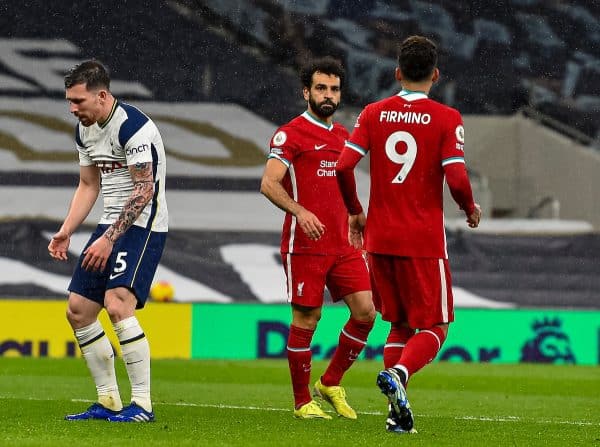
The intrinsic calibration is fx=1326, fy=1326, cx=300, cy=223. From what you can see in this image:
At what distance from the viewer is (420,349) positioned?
5.98 meters

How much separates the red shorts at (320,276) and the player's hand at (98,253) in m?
1.12

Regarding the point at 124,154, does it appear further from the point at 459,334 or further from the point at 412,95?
the point at 459,334

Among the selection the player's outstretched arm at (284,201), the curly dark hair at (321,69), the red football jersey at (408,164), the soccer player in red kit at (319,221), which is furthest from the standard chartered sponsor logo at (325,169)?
the red football jersey at (408,164)

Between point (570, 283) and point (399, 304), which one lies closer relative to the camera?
point (399, 304)

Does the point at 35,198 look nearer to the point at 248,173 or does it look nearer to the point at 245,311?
the point at 248,173

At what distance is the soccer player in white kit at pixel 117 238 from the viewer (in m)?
6.50

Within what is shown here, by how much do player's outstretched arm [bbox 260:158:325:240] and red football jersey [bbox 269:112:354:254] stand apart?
0.34 feet

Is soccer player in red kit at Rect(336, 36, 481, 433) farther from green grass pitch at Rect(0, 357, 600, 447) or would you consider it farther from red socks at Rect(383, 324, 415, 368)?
green grass pitch at Rect(0, 357, 600, 447)

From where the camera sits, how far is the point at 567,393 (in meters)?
9.78

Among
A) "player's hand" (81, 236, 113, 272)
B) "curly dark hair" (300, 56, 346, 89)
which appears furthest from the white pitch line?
"curly dark hair" (300, 56, 346, 89)

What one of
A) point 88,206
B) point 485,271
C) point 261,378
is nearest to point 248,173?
point 485,271

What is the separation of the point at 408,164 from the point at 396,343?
88 centimetres

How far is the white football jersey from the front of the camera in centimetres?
653

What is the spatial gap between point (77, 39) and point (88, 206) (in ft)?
47.5
